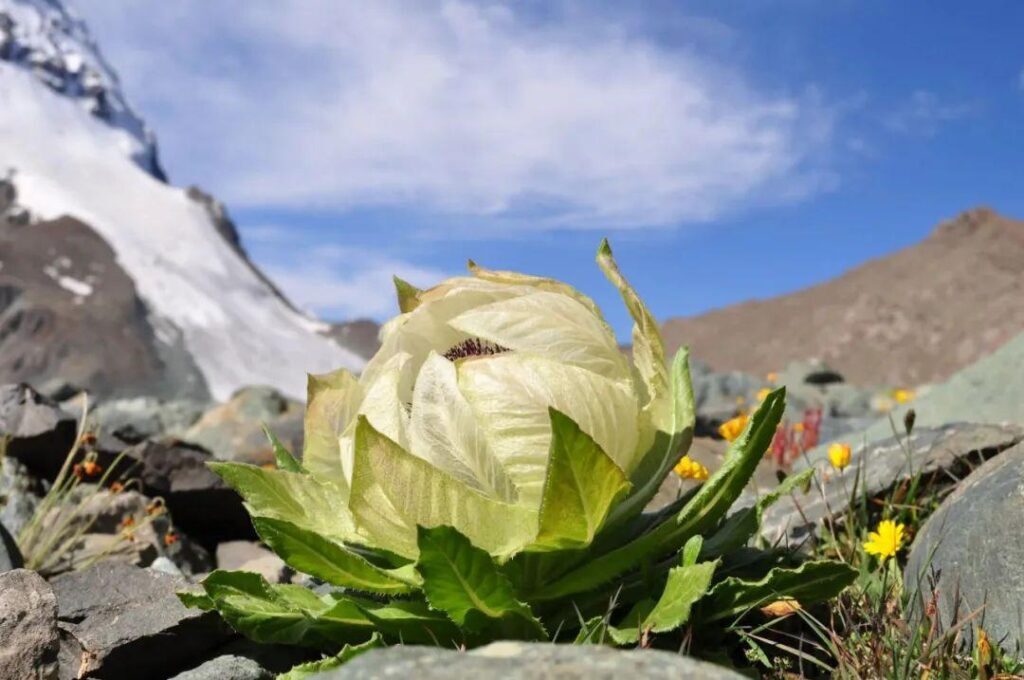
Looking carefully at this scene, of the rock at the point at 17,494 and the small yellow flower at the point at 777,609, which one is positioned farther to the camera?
the rock at the point at 17,494

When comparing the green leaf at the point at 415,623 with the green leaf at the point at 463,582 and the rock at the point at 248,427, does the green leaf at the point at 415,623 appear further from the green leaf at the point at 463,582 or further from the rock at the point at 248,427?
the rock at the point at 248,427

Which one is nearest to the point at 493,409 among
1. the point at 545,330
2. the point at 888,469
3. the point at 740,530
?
the point at 545,330

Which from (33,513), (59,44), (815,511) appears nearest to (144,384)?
(33,513)

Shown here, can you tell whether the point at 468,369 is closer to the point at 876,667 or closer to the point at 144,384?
the point at 876,667

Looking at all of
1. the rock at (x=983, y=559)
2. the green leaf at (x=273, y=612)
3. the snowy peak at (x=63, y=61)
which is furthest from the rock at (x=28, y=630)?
the snowy peak at (x=63, y=61)

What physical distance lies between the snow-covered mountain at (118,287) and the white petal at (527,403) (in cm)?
3234

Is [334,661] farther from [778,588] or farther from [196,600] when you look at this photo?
[778,588]

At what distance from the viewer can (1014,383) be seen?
16.3 feet

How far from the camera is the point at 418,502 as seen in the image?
202 cm

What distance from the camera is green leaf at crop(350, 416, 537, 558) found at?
Result: 197 cm

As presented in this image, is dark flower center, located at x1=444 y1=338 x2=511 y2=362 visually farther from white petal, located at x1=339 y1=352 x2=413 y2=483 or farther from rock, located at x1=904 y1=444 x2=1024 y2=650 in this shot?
→ rock, located at x1=904 y1=444 x2=1024 y2=650

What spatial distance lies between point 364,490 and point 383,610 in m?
0.31

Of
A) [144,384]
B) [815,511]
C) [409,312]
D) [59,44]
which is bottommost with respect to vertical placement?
[144,384]

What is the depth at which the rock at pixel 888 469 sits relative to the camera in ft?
11.2
